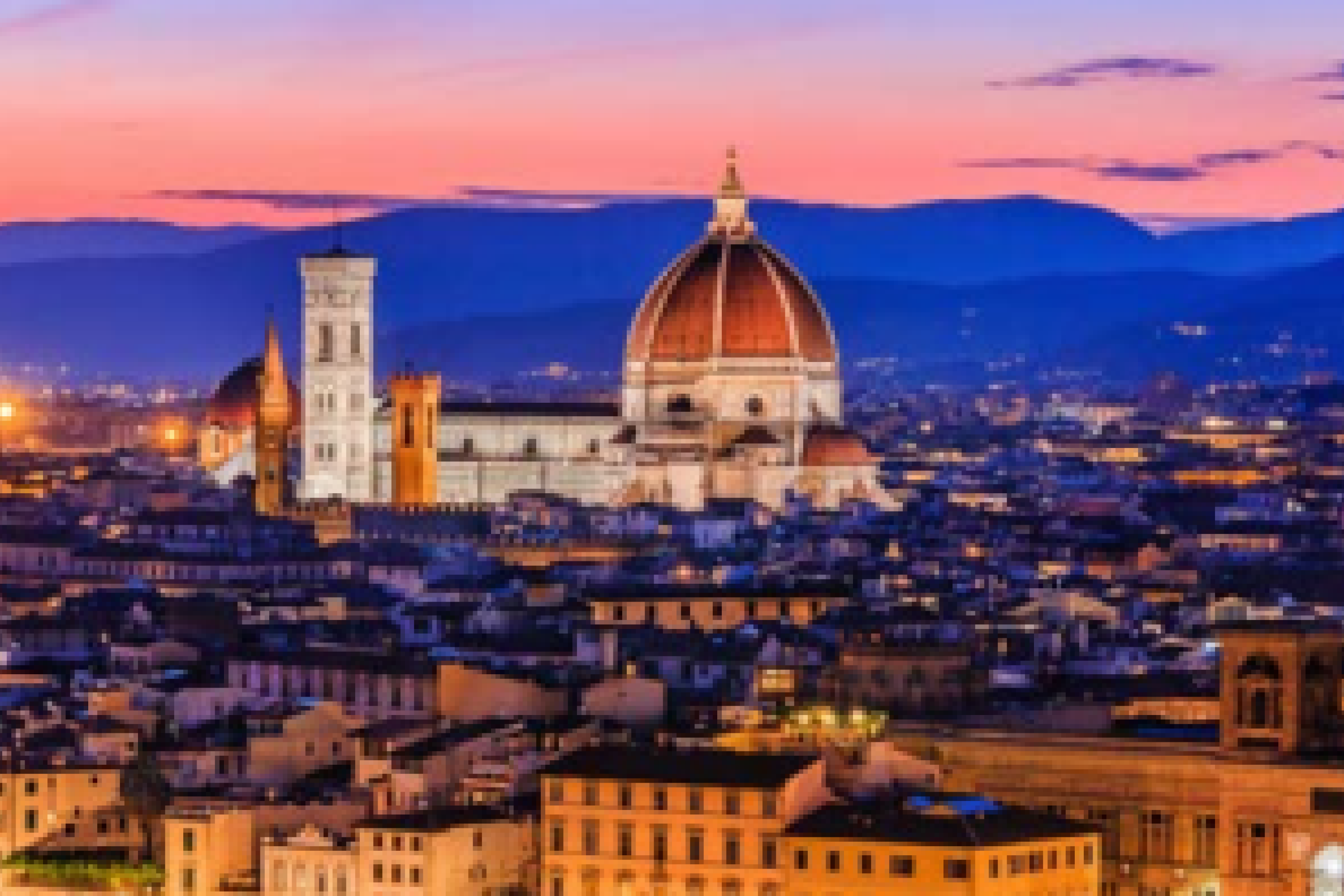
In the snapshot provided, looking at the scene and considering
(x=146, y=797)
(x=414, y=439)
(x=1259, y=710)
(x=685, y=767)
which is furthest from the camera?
(x=414, y=439)

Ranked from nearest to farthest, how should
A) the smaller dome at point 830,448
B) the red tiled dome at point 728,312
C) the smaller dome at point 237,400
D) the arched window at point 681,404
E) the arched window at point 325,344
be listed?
the red tiled dome at point 728,312
the smaller dome at point 830,448
the arched window at point 681,404
the arched window at point 325,344
the smaller dome at point 237,400

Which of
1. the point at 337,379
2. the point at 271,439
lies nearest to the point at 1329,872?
the point at 271,439

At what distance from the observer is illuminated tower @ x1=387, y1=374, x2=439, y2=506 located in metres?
140

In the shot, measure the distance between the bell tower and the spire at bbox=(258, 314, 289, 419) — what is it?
79218 mm

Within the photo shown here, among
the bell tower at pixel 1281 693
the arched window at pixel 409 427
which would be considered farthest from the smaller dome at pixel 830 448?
the bell tower at pixel 1281 693

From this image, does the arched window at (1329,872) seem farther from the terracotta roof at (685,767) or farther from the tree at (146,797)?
the tree at (146,797)

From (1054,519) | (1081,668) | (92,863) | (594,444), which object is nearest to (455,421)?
(594,444)

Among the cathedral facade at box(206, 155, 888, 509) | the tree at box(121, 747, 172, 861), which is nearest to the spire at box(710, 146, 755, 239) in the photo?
the cathedral facade at box(206, 155, 888, 509)

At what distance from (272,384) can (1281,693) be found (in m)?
82.1

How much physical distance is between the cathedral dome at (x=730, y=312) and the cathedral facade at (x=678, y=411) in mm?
43

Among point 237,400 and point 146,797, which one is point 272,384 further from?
point 146,797

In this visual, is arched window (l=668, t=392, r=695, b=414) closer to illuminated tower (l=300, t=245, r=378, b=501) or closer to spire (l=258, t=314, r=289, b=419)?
illuminated tower (l=300, t=245, r=378, b=501)

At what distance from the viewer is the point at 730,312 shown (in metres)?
141

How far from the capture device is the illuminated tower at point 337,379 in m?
146
